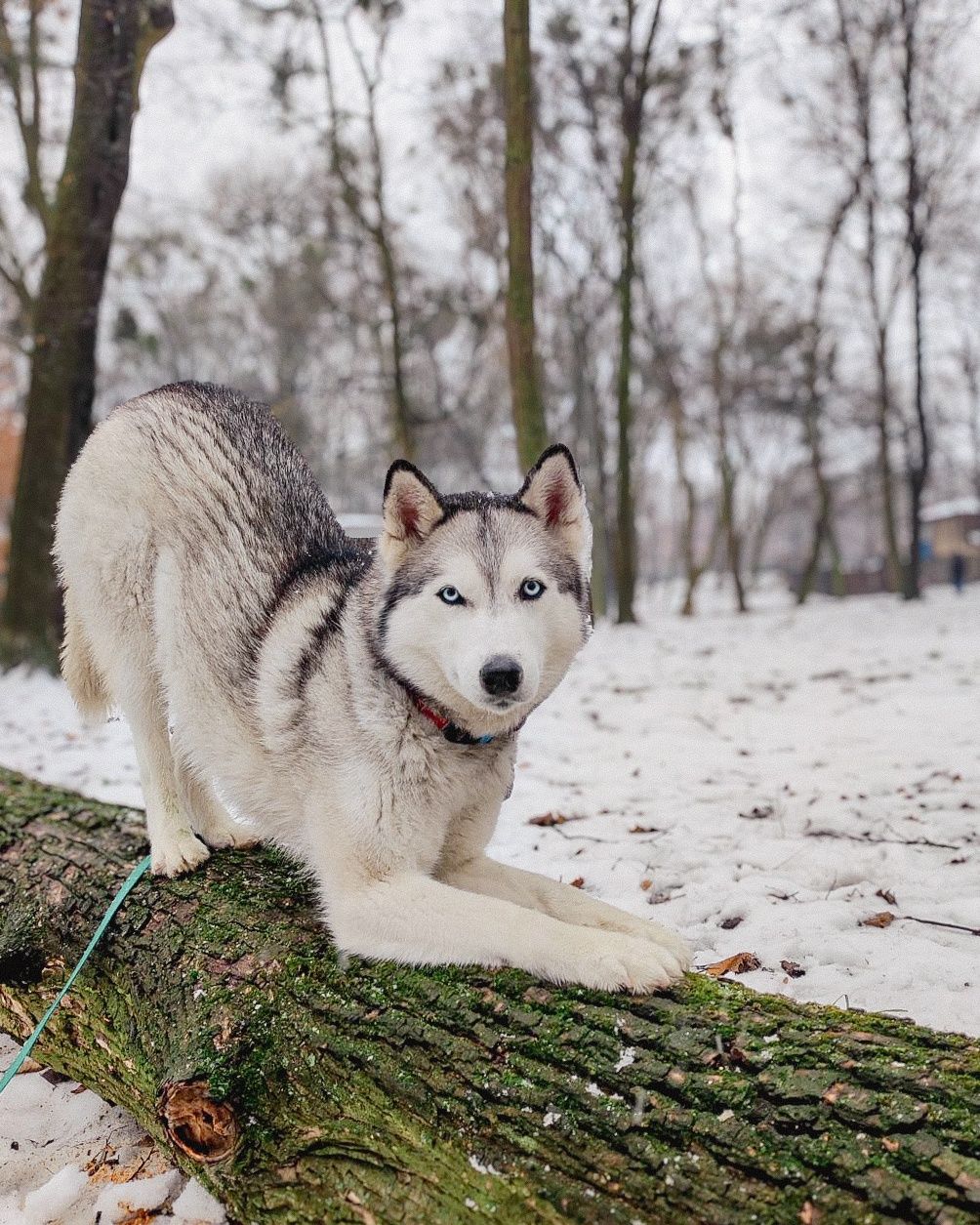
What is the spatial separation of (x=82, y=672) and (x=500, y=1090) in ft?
8.46

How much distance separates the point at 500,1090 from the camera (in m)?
1.97

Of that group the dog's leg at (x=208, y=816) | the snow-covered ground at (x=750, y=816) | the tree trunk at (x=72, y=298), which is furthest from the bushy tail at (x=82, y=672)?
the tree trunk at (x=72, y=298)

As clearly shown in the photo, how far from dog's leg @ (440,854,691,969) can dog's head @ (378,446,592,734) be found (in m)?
0.54

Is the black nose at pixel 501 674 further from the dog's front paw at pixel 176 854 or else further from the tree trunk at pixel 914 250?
the tree trunk at pixel 914 250

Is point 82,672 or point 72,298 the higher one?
point 72,298

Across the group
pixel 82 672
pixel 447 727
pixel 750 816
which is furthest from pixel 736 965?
Result: pixel 82 672

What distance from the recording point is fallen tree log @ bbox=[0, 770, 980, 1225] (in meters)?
1.69

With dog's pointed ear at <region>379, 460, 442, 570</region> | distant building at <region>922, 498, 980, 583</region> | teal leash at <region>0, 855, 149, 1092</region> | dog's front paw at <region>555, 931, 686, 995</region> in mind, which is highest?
dog's pointed ear at <region>379, 460, 442, 570</region>

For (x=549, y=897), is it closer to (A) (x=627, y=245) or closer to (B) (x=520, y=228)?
(B) (x=520, y=228)

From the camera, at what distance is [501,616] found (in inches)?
98.3

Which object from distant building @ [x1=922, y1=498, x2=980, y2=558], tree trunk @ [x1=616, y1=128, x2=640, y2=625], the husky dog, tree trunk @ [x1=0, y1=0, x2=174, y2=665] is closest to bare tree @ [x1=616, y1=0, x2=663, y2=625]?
tree trunk @ [x1=616, y1=128, x2=640, y2=625]

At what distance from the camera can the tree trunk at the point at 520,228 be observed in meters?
8.54

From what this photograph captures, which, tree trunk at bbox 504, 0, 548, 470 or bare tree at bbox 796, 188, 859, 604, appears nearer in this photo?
tree trunk at bbox 504, 0, 548, 470

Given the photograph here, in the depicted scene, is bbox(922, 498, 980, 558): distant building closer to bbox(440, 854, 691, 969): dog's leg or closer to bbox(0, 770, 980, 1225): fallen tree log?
bbox(440, 854, 691, 969): dog's leg
